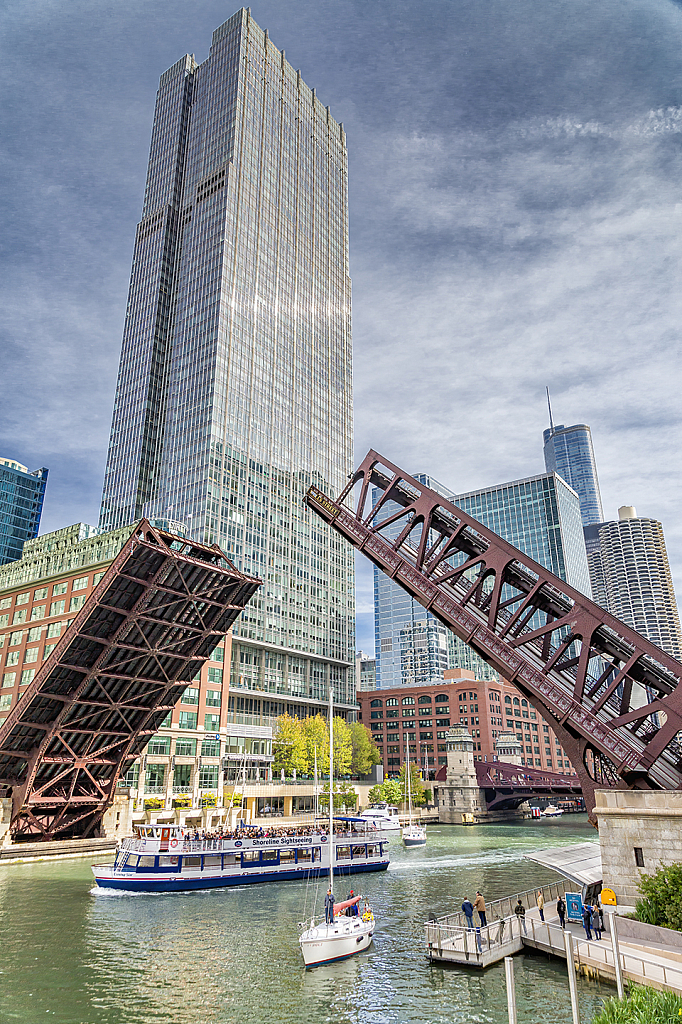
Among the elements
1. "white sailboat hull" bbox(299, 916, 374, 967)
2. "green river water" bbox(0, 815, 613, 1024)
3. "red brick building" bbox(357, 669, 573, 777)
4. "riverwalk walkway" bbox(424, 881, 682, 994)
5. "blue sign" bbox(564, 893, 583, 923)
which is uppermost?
"red brick building" bbox(357, 669, 573, 777)

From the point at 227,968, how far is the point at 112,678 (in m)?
26.1

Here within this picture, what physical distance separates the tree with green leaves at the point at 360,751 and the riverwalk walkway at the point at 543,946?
86.1m

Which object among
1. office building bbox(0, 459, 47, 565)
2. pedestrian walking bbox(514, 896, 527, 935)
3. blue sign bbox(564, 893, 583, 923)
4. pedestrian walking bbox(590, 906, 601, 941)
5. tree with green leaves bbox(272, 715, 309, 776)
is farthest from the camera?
office building bbox(0, 459, 47, 565)

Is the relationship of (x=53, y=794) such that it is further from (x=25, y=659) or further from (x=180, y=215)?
(x=180, y=215)

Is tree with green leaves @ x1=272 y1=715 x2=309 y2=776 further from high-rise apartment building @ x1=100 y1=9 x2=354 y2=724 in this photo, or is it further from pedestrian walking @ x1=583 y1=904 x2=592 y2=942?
pedestrian walking @ x1=583 y1=904 x2=592 y2=942

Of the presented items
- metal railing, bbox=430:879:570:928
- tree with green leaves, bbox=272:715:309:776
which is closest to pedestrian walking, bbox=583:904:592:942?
metal railing, bbox=430:879:570:928

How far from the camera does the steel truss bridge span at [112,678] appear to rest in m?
43.8

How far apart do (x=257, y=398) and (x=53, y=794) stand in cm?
8286

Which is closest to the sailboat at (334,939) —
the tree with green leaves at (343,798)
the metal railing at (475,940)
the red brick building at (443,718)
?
the metal railing at (475,940)

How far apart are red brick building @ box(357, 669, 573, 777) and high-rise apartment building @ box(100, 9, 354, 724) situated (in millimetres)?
30149

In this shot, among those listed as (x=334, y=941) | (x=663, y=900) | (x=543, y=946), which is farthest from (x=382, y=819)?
(x=663, y=900)

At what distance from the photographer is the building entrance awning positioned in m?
27.4

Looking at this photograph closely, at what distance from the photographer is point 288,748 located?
9919 cm

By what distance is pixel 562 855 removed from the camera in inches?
1294
